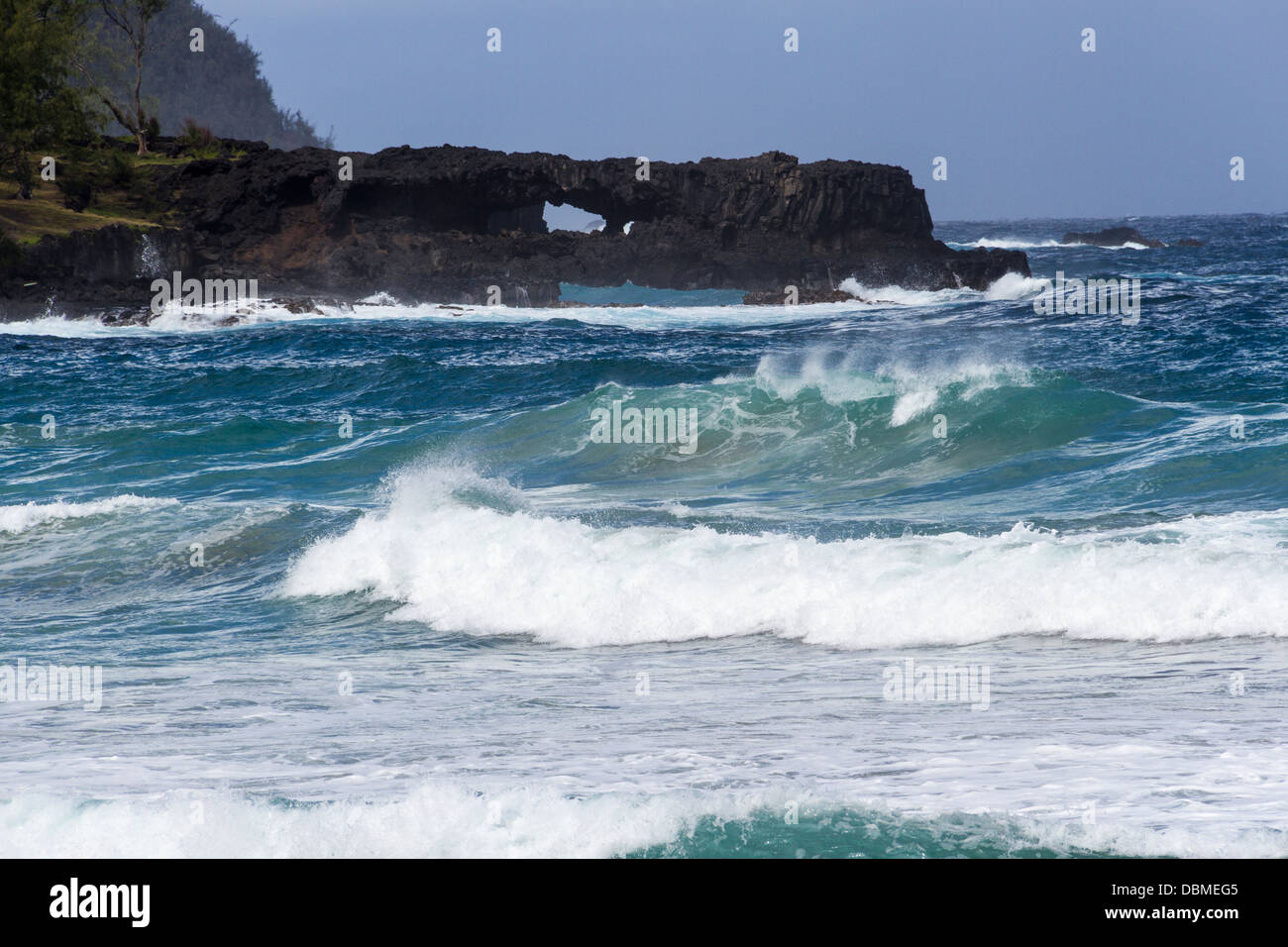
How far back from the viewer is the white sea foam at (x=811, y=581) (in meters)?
7.69

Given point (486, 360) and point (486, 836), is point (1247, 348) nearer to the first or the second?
point (486, 360)

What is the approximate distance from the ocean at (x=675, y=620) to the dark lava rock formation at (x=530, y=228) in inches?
1046

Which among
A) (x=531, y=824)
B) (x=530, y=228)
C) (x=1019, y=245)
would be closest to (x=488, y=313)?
(x=530, y=228)

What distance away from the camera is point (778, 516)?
39.1 ft

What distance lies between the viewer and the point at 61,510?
12484mm

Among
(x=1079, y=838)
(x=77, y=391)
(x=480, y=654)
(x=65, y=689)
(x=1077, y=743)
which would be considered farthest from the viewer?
(x=77, y=391)

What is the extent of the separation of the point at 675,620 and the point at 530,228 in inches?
1943

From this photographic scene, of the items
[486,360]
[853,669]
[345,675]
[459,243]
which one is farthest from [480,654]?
[459,243]

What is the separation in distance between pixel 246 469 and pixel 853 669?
1109 centimetres

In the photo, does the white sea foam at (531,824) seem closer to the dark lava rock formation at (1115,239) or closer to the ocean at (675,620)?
the ocean at (675,620)

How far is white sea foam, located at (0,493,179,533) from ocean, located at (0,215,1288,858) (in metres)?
0.05

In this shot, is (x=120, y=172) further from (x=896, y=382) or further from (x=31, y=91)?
(x=896, y=382)

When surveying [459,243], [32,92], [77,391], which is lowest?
[77,391]

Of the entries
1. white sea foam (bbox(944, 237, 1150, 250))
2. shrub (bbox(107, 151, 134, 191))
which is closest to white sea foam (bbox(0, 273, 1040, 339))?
shrub (bbox(107, 151, 134, 191))
